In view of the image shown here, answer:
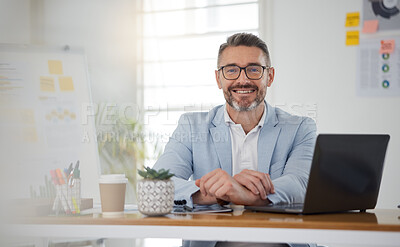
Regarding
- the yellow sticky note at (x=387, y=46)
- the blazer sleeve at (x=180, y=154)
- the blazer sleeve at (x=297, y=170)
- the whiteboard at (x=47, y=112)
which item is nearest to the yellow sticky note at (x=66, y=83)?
the whiteboard at (x=47, y=112)

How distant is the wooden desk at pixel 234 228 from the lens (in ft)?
3.28

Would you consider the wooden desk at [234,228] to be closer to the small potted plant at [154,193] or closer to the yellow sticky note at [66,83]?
the small potted plant at [154,193]

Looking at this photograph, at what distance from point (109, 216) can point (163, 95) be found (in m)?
2.77

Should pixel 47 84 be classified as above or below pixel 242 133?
Answer: above

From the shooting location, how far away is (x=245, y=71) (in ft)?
6.59

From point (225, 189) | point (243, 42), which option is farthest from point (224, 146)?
point (225, 189)

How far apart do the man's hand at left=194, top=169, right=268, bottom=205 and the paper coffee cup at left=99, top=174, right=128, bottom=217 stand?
26 centimetres

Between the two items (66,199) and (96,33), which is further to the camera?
(96,33)

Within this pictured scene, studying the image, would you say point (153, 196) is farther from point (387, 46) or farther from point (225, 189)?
point (387, 46)

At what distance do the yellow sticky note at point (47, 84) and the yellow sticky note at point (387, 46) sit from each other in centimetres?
230

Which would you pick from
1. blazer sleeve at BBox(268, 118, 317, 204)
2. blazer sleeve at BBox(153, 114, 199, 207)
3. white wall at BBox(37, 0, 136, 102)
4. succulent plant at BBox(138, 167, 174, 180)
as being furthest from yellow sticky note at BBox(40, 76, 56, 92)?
succulent plant at BBox(138, 167, 174, 180)

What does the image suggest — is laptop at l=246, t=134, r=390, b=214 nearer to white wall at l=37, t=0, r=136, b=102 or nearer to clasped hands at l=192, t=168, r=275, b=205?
clasped hands at l=192, t=168, r=275, b=205

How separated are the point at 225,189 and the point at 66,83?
2052mm

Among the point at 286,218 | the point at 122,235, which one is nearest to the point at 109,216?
the point at 122,235
